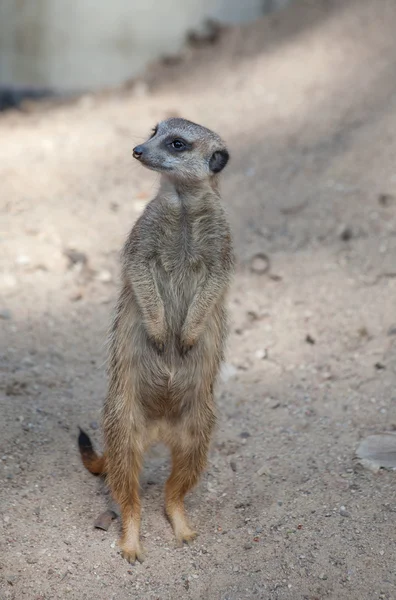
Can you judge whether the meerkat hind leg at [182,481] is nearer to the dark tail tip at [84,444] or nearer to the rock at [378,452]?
the dark tail tip at [84,444]

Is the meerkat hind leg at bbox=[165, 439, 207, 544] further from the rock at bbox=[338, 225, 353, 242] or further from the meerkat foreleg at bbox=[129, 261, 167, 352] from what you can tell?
the rock at bbox=[338, 225, 353, 242]

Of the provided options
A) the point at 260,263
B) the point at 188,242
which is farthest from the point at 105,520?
the point at 260,263

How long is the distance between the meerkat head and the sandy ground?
932 millimetres

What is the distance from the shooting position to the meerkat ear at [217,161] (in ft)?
7.43

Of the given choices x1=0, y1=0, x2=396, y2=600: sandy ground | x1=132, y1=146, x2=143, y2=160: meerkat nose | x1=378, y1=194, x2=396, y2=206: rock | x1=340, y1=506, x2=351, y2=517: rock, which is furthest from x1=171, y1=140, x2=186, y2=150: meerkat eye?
x1=378, y1=194, x2=396, y2=206: rock

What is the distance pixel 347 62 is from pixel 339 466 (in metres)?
3.33

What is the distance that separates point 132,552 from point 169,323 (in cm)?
61

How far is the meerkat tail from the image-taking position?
2.41 m

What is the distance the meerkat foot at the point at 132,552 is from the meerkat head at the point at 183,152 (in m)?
0.98

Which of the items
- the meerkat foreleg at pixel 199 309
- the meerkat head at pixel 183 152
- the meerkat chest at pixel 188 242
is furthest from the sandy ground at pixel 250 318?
the meerkat head at pixel 183 152

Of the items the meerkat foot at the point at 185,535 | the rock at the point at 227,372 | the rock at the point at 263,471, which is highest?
the rock at the point at 263,471

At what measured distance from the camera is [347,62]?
512 cm

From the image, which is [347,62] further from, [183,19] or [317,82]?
[183,19]

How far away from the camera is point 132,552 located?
2.17 metres
